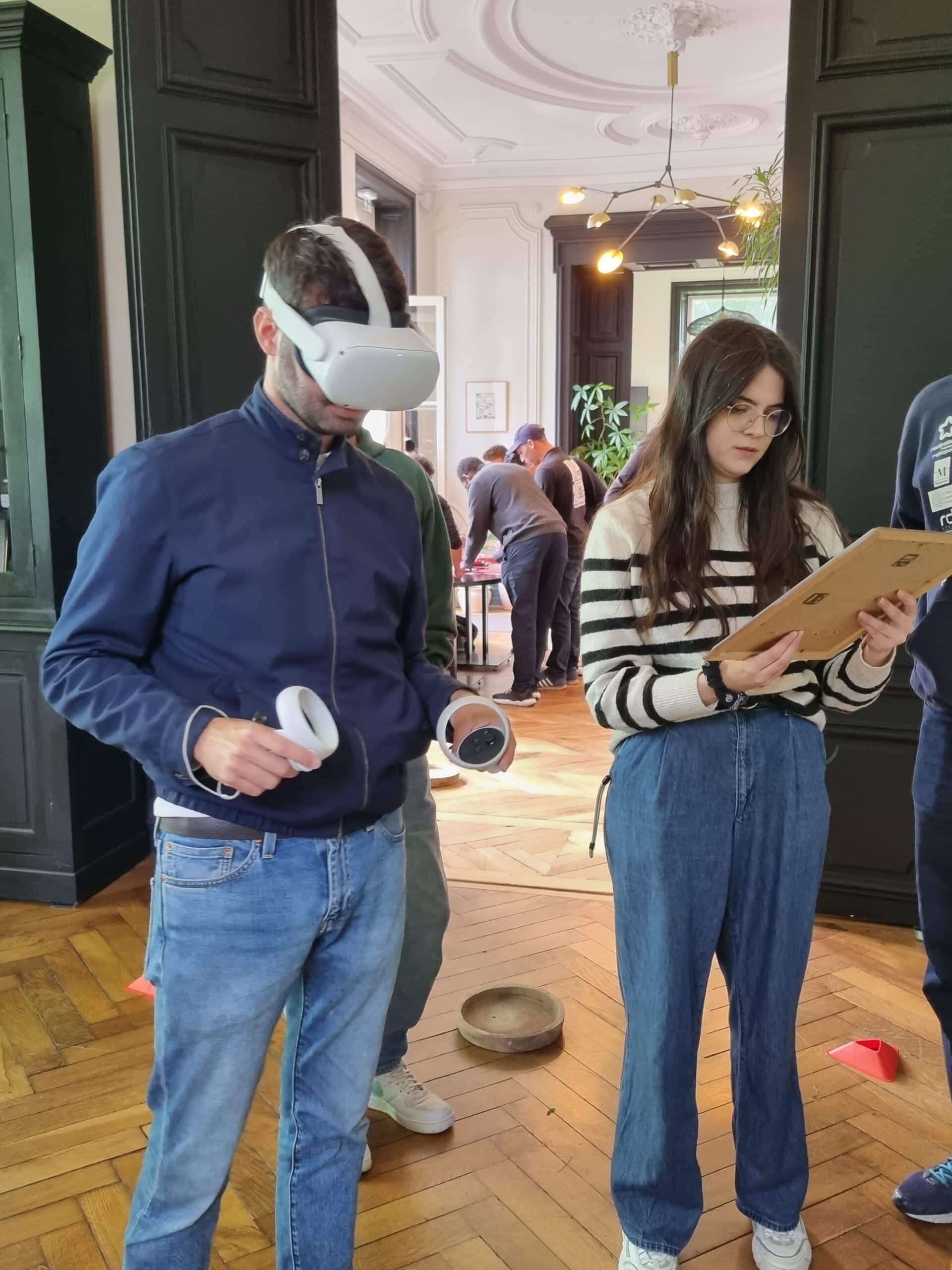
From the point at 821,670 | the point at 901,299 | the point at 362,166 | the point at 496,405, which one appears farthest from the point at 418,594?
the point at 496,405

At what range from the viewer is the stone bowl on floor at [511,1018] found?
2348mm

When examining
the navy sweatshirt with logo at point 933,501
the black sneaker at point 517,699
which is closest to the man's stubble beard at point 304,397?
the navy sweatshirt with logo at point 933,501

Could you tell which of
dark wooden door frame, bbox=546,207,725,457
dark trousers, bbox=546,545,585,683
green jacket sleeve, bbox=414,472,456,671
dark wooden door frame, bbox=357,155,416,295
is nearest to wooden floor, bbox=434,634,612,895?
dark trousers, bbox=546,545,585,683

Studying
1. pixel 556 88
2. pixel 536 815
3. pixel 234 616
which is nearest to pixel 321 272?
pixel 234 616

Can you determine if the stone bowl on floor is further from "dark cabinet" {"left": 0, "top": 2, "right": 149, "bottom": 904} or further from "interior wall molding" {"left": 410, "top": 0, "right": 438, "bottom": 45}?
"interior wall molding" {"left": 410, "top": 0, "right": 438, "bottom": 45}

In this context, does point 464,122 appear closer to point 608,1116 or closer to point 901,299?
point 901,299

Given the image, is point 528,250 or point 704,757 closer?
point 704,757

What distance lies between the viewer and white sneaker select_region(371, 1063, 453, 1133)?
2.06 metres

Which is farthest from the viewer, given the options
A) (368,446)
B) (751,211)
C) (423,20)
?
(423,20)

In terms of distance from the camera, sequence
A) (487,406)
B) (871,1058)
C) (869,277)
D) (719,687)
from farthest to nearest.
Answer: (487,406) < (869,277) < (871,1058) < (719,687)

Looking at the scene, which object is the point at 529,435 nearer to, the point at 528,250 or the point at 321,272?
the point at 528,250

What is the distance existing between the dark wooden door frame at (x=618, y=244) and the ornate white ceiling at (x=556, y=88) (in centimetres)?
37

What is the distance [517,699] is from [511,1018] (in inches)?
131

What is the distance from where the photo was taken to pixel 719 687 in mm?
1420
